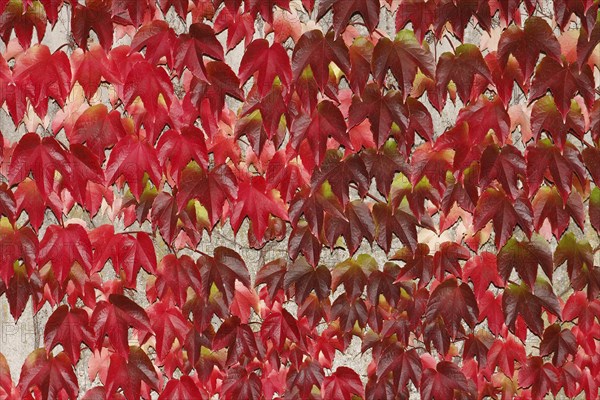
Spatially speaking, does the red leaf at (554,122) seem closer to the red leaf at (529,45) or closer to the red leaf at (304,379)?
the red leaf at (529,45)

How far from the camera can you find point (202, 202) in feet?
6.23

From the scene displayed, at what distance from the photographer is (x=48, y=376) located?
1967 mm

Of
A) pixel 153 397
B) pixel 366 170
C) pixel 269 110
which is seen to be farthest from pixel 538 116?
pixel 153 397

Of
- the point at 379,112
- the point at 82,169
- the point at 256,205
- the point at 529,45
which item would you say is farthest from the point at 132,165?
the point at 529,45

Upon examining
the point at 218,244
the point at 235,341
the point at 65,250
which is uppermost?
the point at 65,250

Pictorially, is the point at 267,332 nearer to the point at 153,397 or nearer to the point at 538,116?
the point at 153,397

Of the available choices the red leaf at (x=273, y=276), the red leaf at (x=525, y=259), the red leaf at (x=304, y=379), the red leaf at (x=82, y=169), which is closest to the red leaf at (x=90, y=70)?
the red leaf at (x=82, y=169)

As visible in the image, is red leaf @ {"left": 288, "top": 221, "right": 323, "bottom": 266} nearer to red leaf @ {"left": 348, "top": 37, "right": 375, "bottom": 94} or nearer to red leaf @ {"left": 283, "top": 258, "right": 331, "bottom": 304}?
red leaf @ {"left": 283, "top": 258, "right": 331, "bottom": 304}

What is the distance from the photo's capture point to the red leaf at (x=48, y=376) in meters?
1.96

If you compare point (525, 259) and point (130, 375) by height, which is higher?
point (525, 259)

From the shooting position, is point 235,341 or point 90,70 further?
point 235,341

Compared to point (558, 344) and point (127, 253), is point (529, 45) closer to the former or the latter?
point (558, 344)

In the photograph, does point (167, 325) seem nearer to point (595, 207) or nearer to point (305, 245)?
point (305, 245)

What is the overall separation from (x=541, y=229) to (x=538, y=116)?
12.6 inches
